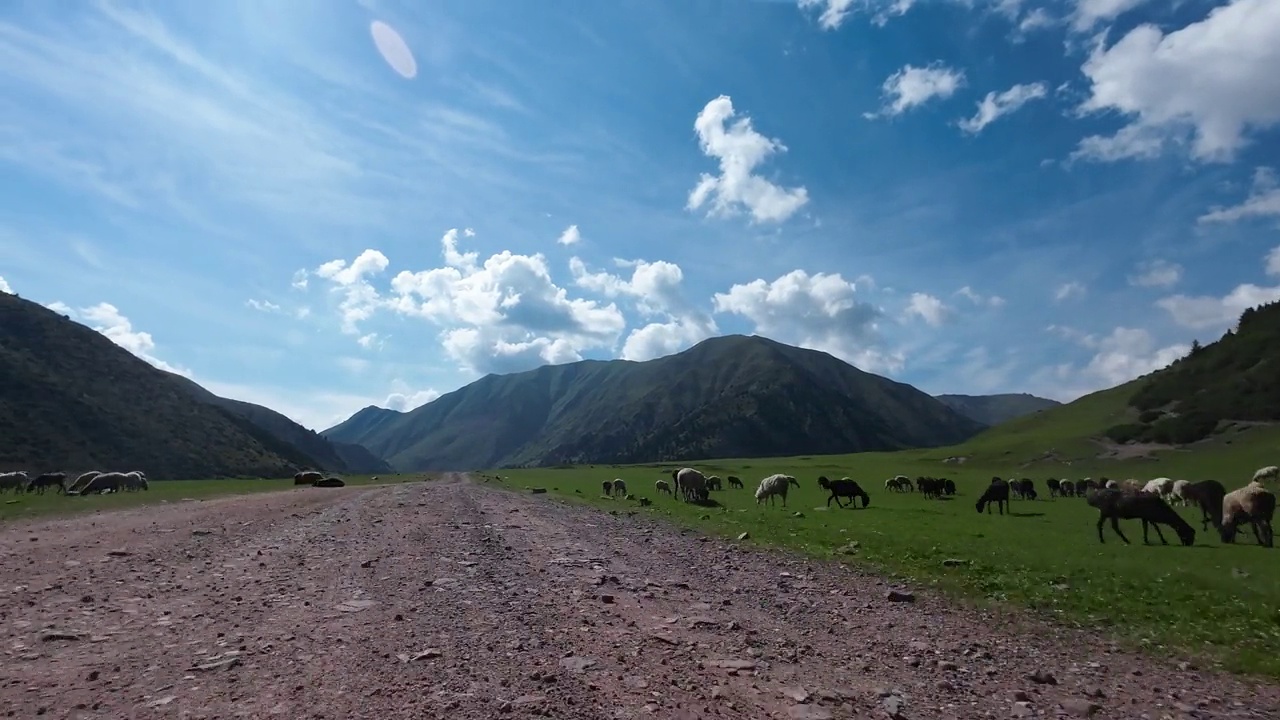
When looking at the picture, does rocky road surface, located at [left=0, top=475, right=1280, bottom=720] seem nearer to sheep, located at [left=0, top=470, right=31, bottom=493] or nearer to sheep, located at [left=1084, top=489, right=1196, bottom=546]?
sheep, located at [left=1084, top=489, right=1196, bottom=546]

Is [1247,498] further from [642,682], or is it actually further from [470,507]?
[470,507]

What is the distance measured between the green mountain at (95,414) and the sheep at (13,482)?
32.0 meters

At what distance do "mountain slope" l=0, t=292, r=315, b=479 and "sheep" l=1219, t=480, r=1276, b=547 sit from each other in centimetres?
9973

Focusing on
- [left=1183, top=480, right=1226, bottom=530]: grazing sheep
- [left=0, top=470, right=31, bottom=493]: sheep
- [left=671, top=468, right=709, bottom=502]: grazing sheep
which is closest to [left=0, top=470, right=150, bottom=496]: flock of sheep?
[left=0, top=470, right=31, bottom=493]: sheep

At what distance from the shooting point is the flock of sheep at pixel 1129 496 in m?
24.7

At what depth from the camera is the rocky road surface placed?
7.17 meters

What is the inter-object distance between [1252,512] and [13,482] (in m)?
67.6

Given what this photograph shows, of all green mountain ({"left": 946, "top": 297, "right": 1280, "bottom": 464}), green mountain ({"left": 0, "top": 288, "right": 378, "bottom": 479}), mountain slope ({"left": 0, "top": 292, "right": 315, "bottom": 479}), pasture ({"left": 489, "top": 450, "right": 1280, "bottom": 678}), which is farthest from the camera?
mountain slope ({"left": 0, "top": 292, "right": 315, "bottom": 479})

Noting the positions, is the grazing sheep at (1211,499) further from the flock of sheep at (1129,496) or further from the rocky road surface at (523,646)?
the rocky road surface at (523,646)

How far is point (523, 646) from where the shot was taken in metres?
8.87

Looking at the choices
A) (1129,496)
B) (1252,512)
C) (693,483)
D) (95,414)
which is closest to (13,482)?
(693,483)

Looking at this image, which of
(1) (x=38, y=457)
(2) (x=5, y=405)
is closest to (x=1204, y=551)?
(1) (x=38, y=457)

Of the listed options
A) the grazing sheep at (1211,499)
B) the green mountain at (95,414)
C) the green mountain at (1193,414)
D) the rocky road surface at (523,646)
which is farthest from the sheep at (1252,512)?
the green mountain at (95,414)

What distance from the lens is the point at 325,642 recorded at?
29.5 ft
